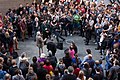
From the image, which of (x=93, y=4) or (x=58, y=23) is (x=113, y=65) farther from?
(x=93, y=4)

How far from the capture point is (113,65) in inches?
562

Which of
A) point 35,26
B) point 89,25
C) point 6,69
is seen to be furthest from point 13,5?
point 6,69

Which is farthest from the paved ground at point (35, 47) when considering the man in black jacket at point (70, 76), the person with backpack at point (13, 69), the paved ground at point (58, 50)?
the man in black jacket at point (70, 76)

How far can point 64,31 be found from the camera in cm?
2538

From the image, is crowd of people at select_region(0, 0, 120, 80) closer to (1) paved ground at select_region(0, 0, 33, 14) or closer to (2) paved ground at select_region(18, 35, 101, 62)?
(2) paved ground at select_region(18, 35, 101, 62)

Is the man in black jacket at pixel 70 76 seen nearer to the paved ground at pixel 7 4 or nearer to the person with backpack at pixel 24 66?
the person with backpack at pixel 24 66

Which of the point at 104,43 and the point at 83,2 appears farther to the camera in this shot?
the point at 83,2

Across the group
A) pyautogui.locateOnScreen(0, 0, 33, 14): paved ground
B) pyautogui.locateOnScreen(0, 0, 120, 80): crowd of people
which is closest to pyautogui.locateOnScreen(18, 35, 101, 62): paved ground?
pyautogui.locateOnScreen(0, 0, 120, 80): crowd of people

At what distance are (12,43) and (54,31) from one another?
4567 mm

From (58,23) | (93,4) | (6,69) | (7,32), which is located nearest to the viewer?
(6,69)

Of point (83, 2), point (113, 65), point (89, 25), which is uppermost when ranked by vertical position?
point (83, 2)

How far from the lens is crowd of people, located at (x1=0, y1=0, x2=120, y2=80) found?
1372 cm

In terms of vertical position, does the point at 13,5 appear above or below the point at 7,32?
above

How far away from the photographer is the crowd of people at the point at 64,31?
45.0ft
